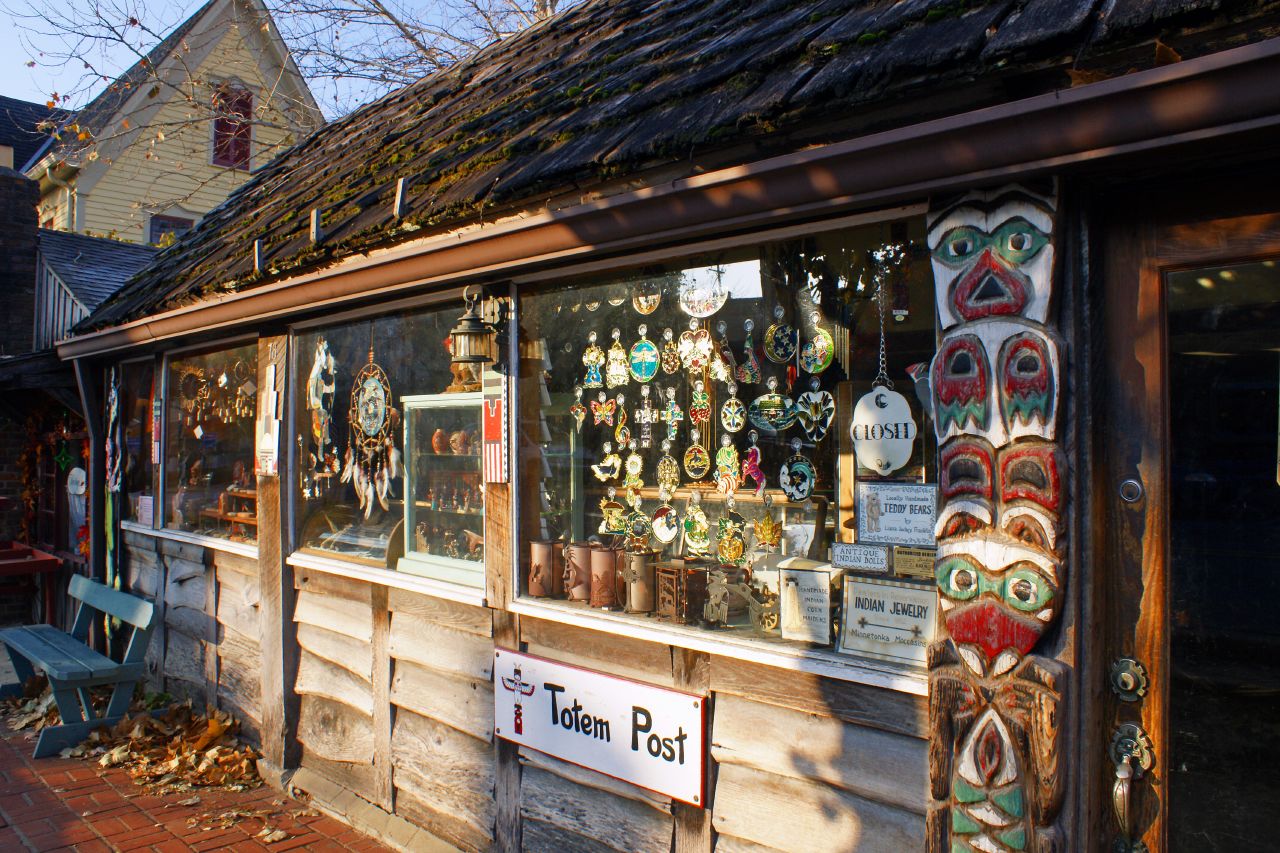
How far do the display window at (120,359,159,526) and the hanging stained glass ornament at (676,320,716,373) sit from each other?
5.41 m

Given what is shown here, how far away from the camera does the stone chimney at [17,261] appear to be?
11.1 metres

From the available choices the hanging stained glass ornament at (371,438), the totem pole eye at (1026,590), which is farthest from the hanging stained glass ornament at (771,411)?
the hanging stained glass ornament at (371,438)

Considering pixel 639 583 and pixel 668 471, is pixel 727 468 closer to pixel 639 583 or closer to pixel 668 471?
pixel 668 471

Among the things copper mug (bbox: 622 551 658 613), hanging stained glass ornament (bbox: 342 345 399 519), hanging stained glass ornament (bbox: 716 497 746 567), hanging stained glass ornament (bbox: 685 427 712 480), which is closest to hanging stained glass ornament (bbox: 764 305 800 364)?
hanging stained glass ornament (bbox: 685 427 712 480)

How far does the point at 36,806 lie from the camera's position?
200 inches

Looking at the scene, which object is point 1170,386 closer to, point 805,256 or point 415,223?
point 805,256

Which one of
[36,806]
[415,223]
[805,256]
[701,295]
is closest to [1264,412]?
[805,256]

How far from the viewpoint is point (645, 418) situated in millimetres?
3873

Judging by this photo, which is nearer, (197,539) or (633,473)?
(633,473)

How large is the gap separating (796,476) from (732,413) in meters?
0.39

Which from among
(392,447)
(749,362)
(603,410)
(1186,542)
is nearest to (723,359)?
(749,362)

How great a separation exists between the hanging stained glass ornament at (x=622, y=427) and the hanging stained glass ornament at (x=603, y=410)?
2cm

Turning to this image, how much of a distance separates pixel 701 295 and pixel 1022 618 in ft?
5.89

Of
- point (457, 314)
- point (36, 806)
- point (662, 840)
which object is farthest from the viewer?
point (36, 806)
